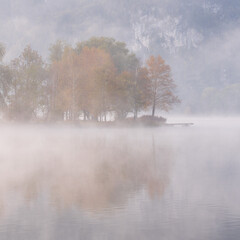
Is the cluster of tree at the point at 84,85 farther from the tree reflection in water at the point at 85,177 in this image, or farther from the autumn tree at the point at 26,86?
the tree reflection in water at the point at 85,177

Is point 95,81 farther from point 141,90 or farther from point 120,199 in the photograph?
point 120,199

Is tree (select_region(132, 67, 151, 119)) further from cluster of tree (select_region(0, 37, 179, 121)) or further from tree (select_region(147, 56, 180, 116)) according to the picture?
tree (select_region(147, 56, 180, 116))

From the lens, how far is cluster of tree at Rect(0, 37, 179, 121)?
69250 mm

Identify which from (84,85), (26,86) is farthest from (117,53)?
(26,86)

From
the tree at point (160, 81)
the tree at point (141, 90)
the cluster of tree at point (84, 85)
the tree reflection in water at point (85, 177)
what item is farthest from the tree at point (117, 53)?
the tree reflection in water at point (85, 177)

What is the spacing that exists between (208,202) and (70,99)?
60.3 metres

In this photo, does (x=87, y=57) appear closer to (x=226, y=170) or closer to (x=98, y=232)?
(x=226, y=170)

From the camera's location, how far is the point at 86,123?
238ft

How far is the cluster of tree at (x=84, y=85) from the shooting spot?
227 ft

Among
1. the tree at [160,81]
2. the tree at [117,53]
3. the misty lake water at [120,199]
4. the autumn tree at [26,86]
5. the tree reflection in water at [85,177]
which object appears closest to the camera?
the misty lake water at [120,199]

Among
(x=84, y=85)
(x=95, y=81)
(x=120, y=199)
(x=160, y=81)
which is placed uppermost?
(x=160, y=81)

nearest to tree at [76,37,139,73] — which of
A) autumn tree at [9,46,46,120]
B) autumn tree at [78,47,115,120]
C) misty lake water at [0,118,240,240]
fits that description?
autumn tree at [78,47,115,120]

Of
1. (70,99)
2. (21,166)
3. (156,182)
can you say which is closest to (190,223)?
(156,182)

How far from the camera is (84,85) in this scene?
72.4m
